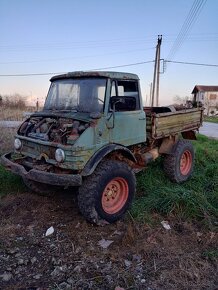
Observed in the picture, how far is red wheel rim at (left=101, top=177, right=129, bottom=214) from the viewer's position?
188 inches

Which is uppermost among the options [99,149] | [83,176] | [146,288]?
[99,149]

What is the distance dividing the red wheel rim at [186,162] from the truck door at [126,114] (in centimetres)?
191

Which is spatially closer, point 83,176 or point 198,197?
point 83,176

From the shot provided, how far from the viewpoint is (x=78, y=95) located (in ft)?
16.4

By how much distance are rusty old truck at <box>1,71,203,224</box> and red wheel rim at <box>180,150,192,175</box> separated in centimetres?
134

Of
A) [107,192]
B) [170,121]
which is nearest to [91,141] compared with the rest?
[107,192]

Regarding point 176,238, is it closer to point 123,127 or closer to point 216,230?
point 216,230

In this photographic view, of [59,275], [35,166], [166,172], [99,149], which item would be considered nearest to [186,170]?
[166,172]

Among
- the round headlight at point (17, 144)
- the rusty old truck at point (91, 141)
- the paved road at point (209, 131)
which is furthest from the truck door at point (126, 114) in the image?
the paved road at point (209, 131)

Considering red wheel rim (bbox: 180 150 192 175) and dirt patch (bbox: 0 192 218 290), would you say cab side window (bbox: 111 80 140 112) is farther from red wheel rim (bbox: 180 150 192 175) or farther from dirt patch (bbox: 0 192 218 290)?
red wheel rim (bbox: 180 150 192 175)

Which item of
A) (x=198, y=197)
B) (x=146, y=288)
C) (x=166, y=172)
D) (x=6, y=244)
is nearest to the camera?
(x=146, y=288)

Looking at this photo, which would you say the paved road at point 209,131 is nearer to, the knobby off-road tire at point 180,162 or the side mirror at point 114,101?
the knobby off-road tire at point 180,162

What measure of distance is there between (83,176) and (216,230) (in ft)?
7.01

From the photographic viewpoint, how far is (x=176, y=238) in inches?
170
